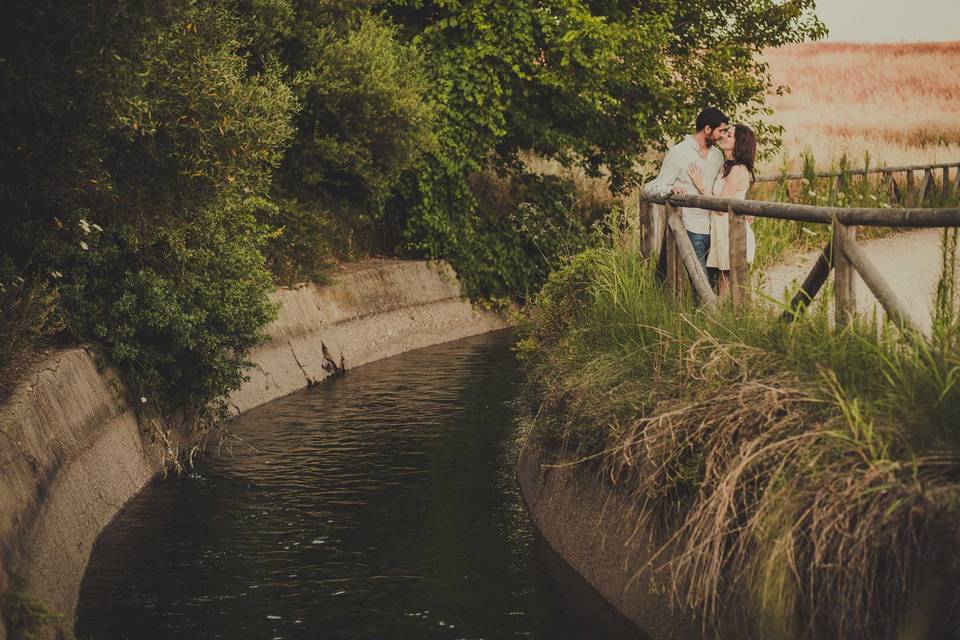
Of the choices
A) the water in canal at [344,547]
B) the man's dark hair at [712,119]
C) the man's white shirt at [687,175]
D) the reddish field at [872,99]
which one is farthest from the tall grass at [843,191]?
the water in canal at [344,547]

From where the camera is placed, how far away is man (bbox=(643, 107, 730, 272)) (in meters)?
10.6

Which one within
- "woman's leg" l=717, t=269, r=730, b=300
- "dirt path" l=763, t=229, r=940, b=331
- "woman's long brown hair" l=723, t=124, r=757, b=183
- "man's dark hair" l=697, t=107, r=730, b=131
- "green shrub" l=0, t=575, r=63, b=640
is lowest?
"green shrub" l=0, t=575, r=63, b=640

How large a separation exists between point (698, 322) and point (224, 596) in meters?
3.57

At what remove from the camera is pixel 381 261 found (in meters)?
22.6

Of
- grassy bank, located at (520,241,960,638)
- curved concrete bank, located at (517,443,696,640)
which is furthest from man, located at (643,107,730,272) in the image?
curved concrete bank, located at (517,443,696,640)

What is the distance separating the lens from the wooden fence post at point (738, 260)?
8633 millimetres

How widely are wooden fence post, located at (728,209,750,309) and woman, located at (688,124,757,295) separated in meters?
1.35

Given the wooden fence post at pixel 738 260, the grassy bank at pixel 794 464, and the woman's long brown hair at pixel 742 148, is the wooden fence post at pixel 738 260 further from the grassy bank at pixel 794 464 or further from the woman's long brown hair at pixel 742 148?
the woman's long brown hair at pixel 742 148

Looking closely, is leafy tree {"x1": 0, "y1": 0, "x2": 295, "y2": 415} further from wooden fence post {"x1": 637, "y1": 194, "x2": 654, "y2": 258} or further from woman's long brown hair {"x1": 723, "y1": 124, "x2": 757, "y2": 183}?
woman's long brown hair {"x1": 723, "y1": 124, "x2": 757, "y2": 183}

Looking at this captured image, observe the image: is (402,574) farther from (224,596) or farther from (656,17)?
(656,17)

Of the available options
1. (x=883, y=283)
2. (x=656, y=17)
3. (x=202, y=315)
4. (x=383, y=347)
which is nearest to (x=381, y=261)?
(x=383, y=347)

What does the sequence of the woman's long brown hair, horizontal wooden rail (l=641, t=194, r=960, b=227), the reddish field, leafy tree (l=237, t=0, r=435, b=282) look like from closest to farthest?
horizontal wooden rail (l=641, t=194, r=960, b=227) → the woman's long brown hair → leafy tree (l=237, t=0, r=435, b=282) → the reddish field

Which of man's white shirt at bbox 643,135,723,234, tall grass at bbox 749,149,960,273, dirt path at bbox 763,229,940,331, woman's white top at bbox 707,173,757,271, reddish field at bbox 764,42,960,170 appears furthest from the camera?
reddish field at bbox 764,42,960,170

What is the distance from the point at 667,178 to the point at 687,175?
27 cm
